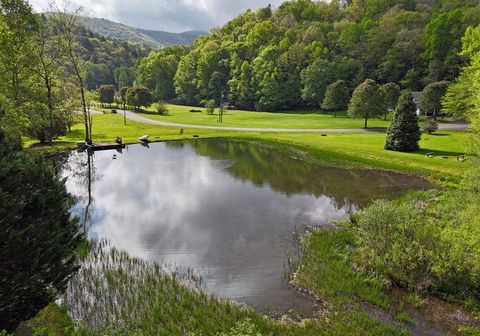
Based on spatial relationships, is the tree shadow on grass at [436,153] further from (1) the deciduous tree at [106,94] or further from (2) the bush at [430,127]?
(1) the deciduous tree at [106,94]

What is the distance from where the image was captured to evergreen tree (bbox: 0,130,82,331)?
8.48 metres

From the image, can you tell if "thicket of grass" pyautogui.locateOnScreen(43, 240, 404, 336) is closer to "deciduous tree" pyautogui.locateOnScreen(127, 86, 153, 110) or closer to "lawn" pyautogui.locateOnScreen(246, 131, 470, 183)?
"lawn" pyautogui.locateOnScreen(246, 131, 470, 183)

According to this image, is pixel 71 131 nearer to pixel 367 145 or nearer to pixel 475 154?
pixel 367 145

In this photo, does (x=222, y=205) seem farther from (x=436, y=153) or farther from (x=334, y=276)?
(x=436, y=153)

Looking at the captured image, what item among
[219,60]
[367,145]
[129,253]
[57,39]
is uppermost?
[219,60]

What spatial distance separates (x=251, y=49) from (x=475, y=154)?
354 ft

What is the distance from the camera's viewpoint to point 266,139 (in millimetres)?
53094

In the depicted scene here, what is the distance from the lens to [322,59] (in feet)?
334

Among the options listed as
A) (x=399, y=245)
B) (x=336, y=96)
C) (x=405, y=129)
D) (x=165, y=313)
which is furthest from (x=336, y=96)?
(x=165, y=313)

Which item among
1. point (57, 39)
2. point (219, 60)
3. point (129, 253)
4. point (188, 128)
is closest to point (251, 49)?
point (219, 60)

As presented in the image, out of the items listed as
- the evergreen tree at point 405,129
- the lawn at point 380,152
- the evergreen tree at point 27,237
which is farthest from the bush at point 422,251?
the evergreen tree at point 405,129

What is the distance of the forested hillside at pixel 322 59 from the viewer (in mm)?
93562

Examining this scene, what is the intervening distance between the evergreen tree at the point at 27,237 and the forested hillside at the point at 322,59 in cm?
9193

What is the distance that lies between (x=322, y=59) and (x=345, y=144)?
2486 inches
